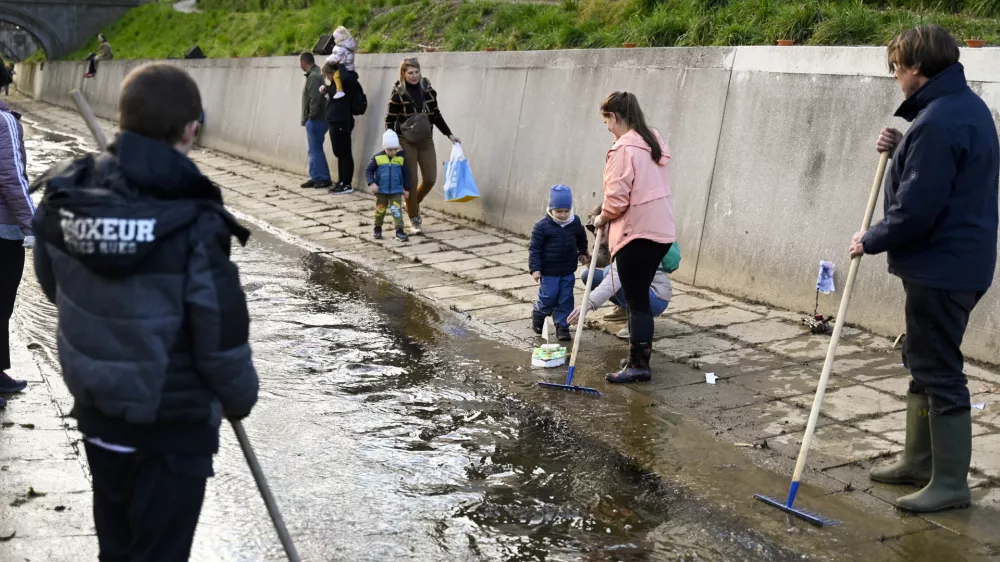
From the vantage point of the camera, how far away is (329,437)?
5.90m

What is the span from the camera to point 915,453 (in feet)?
17.0

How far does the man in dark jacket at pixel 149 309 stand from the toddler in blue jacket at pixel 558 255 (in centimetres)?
486

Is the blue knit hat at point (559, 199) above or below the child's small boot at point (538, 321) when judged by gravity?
above

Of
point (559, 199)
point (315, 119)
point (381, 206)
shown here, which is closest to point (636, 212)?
point (559, 199)

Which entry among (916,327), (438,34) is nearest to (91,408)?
(916,327)

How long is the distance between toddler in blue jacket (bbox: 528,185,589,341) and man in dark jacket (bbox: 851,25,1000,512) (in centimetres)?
315

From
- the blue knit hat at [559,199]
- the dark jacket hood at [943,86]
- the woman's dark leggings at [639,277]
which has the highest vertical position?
the dark jacket hood at [943,86]

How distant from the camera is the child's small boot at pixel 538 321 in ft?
26.4

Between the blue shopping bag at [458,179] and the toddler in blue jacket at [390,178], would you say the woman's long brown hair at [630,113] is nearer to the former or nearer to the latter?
the toddler in blue jacket at [390,178]

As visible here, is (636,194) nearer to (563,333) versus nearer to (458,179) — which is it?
(563,333)

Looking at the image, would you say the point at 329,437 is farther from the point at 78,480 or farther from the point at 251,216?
the point at 251,216

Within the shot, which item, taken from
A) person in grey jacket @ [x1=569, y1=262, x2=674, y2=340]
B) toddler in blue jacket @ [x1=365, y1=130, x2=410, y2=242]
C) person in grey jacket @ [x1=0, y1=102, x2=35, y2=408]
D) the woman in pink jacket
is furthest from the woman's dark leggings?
toddler in blue jacket @ [x1=365, y1=130, x2=410, y2=242]

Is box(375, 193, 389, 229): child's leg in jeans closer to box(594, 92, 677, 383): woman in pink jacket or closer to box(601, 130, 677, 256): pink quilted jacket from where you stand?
box(594, 92, 677, 383): woman in pink jacket

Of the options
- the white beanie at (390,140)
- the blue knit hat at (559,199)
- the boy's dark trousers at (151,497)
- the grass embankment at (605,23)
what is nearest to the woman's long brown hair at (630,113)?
the blue knit hat at (559,199)
